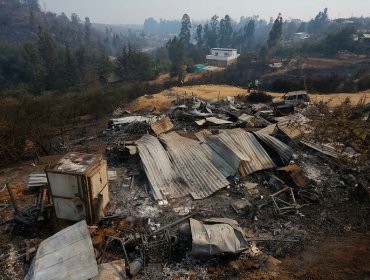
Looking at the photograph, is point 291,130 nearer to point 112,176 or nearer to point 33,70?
point 112,176

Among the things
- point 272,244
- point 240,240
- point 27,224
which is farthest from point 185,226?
point 27,224

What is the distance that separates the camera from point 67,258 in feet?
17.3

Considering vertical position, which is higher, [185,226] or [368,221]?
[185,226]

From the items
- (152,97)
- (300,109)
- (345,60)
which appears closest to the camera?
(300,109)

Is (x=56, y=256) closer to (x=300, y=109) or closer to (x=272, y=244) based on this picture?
(x=272, y=244)

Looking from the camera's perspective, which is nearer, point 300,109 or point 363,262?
point 363,262

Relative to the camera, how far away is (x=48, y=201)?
756cm

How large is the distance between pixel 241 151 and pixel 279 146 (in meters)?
1.52

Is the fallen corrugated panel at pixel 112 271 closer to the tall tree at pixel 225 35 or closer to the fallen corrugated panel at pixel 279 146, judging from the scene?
the fallen corrugated panel at pixel 279 146

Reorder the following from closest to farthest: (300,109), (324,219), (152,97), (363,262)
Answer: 1. (363,262)
2. (324,219)
3. (300,109)
4. (152,97)

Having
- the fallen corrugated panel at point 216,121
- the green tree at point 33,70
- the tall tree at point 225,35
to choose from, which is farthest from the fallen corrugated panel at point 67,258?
the tall tree at point 225,35

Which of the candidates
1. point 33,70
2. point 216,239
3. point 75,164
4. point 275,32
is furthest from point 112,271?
point 275,32

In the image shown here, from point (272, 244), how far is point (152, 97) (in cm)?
2139

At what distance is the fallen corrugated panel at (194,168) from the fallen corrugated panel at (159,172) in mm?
203
